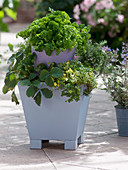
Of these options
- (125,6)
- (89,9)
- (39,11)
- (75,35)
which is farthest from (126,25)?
(75,35)

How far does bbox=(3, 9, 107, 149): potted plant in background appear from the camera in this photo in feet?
8.16

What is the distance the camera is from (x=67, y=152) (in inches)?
102

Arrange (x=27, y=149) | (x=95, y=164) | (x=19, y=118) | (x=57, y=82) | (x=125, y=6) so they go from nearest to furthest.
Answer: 1. (x=95, y=164)
2. (x=57, y=82)
3. (x=27, y=149)
4. (x=19, y=118)
5. (x=125, y=6)

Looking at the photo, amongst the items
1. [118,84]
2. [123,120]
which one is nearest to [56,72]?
[118,84]

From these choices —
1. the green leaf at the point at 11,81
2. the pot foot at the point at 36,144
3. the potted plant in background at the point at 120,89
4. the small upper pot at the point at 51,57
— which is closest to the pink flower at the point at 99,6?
the potted plant in background at the point at 120,89

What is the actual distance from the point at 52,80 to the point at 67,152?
1.88 ft

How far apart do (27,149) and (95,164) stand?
0.63 m

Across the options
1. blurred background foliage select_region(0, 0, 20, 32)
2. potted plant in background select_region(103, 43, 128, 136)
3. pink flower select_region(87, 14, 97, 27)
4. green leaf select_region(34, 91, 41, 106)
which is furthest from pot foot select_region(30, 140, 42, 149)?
pink flower select_region(87, 14, 97, 27)

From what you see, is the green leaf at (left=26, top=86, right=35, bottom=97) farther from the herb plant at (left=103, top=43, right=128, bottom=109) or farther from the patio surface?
the herb plant at (left=103, top=43, right=128, bottom=109)

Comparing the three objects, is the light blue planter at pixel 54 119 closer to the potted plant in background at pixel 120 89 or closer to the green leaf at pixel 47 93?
the green leaf at pixel 47 93

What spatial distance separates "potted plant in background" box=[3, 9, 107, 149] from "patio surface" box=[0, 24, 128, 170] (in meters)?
0.14

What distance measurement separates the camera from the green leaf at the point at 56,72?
2465mm

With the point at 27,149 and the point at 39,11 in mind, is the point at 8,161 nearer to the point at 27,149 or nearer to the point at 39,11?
the point at 27,149

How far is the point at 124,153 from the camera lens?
2578mm
